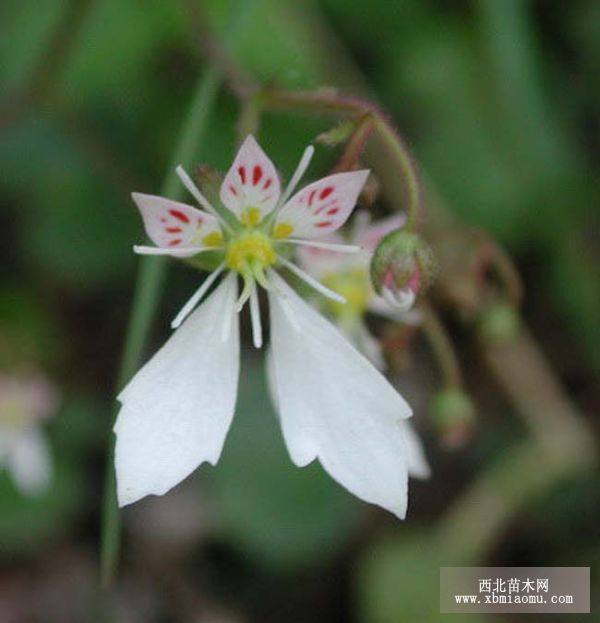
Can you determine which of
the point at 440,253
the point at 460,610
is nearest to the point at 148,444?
the point at 440,253

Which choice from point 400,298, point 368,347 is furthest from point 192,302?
point 368,347

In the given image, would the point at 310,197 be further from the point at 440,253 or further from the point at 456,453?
the point at 456,453

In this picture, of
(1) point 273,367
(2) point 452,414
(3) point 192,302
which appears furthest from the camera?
(2) point 452,414

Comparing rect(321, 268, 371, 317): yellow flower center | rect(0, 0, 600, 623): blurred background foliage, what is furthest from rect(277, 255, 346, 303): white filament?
rect(0, 0, 600, 623): blurred background foliage

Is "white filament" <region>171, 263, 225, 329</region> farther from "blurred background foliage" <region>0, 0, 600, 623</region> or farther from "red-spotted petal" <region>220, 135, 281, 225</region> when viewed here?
"blurred background foliage" <region>0, 0, 600, 623</region>

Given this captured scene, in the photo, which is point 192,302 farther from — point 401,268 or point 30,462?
point 30,462

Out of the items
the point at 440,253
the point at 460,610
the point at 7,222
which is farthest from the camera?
the point at 7,222
